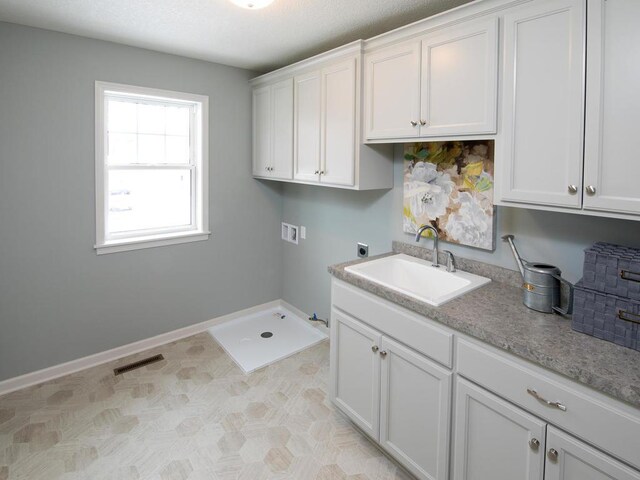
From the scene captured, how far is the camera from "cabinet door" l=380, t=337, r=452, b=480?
169cm

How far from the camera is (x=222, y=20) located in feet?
7.73

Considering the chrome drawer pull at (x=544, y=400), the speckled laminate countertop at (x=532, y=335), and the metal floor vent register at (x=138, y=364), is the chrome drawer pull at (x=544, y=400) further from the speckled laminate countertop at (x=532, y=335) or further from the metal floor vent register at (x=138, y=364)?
the metal floor vent register at (x=138, y=364)

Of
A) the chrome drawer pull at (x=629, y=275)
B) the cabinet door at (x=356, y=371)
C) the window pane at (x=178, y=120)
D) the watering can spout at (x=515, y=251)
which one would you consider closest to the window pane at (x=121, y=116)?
the window pane at (x=178, y=120)

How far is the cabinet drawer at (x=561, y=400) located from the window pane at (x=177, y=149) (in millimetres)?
A: 2752

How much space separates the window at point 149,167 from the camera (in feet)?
9.65

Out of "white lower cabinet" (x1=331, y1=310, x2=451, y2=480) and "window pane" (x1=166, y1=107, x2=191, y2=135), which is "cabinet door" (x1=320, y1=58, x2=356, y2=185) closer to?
"white lower cabinet" (x1=331, y1=310, x2=451, y2=480)

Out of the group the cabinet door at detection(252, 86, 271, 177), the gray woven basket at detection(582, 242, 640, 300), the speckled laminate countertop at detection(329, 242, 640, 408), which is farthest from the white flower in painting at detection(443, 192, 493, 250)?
the cabinet door at detection(252, 86, 271, 177)

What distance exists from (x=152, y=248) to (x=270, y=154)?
1260 millimetres

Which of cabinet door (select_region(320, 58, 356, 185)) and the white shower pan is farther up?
cabinet door (select_region(320, 58, 356, 185))

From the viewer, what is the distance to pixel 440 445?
170 centimetres

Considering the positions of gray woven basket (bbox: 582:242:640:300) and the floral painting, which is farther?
the floral painting

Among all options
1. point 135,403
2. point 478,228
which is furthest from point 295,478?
point 478,228

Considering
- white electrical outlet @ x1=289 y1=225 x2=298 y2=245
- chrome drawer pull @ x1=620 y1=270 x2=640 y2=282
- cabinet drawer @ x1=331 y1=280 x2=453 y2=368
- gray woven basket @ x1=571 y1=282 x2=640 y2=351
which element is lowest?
cabinet drawer @ x1=331 y1=280 x2=453 y2=368

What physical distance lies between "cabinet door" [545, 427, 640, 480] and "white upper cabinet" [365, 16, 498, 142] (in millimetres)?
1242
